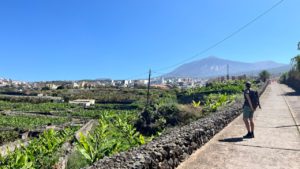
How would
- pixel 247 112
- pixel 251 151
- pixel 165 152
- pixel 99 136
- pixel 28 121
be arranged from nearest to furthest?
1. pixel 165 152
2. pixel 251 151
3. pixel 247 112
4. pixel 99 136
5. pixel 28 121

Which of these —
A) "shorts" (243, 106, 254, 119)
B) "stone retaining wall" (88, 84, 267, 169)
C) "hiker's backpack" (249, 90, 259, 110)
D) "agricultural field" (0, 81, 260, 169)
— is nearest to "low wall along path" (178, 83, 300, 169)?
"stone retaining wall" (88, 84, 267, 169)

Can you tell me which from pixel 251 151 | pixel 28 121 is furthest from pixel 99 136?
pixel 28 121

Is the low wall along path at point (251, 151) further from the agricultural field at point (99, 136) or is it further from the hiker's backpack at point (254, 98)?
the agricultural field at point (99, 136)

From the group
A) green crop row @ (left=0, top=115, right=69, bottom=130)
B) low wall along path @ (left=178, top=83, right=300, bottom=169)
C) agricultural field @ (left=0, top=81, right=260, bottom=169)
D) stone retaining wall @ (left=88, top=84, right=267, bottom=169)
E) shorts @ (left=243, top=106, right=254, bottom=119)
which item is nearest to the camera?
stone retaining wall @ (left=88, top=84, right=267, bottom=169)

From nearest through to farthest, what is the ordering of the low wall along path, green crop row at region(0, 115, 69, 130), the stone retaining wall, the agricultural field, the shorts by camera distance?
1. the stone retaining wall
2. the low wall along path
3. the shorts
4. the agricultural field
5. green crop row at region(0, 115, 69, 130)

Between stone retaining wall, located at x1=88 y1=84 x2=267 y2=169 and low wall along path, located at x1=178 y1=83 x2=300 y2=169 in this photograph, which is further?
low wall along path, located at x1=178 y1=83 x2=300 y2=169

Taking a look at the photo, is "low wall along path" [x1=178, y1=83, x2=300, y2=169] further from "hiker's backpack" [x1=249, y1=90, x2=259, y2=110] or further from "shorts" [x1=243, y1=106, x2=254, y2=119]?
"hiker's backpack" [x1=249, y1=90, x2=259, y2=110]

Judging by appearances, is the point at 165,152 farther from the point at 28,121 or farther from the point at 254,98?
the point at 28,121

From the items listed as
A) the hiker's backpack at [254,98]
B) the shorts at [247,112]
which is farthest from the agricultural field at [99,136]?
the hiker's backpack at [254,98]

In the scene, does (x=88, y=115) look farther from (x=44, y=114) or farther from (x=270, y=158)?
(x=270, y=158)

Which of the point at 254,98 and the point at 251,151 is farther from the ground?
the point at 254,98

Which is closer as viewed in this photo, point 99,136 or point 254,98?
point 254,98

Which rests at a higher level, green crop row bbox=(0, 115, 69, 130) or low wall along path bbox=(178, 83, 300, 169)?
low wall along path bbox=(178, 83, 300, 169)

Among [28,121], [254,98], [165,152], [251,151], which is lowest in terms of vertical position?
[28,121]
